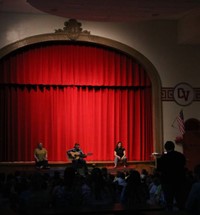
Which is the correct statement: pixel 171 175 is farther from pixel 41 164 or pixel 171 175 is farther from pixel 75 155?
pixel 41 164

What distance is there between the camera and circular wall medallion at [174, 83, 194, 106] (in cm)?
1576

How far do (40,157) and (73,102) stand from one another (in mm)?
2385

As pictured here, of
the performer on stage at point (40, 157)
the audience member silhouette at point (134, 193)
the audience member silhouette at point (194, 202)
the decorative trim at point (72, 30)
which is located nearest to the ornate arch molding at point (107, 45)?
the decorative trim at point (72, 30)

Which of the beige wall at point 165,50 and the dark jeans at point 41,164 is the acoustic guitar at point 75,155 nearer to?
the dark jeans at point 41,164

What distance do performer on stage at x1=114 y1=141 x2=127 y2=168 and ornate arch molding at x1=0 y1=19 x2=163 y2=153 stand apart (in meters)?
1.17

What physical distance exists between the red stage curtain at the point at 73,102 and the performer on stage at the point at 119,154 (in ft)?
2.70

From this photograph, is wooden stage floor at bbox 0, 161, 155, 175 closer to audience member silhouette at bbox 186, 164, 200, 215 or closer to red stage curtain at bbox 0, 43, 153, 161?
red stage curtain at bbox 0, 43, 153, 161

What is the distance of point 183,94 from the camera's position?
15805 mm

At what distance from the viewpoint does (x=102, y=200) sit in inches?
256

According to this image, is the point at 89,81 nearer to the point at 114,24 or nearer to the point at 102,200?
the point at 114,24

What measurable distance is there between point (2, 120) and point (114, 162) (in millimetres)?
3888

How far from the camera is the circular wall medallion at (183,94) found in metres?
15.8

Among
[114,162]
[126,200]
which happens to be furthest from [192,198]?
[114,162]

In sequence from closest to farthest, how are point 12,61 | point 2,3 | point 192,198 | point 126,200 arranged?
point 192,198, point 126,200, point 2,3, point 12,61
